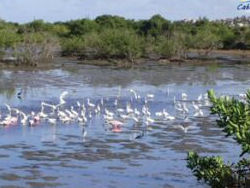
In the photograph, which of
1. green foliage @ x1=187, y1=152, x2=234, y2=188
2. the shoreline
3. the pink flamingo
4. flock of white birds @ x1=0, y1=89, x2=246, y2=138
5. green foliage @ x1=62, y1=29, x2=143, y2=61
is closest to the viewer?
green foliage @ x1=187, y1=152, x2=234, y2=188

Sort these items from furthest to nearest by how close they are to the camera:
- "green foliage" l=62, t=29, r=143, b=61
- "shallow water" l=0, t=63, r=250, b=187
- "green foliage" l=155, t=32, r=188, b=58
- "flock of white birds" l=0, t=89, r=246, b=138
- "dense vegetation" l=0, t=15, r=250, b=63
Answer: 1. "green foliage" l=155, t=32, r=188, b=58
2. "green foliage" l=62, t=29, r=143, b=61
3. "dense vegetation" l=0, t=15, r=250, b=63
4. "flock of white birds" l=0, t=89, r=246, b=138
5. "shallow water" l=0, t=63, r=250, b=187

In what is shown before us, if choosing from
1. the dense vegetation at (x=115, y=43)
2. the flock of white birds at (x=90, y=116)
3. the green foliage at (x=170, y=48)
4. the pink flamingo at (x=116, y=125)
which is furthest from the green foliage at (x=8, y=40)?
the pink flamingo at (x=116, y=125)

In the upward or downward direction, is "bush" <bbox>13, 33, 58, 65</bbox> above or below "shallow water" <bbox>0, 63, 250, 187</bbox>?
above

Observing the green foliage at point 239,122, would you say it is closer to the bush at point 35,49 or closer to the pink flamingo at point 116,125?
the pink flamingo at point 116,125

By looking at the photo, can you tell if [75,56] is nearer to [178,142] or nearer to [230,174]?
[178,142]

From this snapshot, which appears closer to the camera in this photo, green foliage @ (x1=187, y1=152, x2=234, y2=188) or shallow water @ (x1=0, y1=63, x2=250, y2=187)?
green foliage @ (x1=187, y1=152, x2=234, y2=188)

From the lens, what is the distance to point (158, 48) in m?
51.6

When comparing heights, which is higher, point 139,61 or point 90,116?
point 139,61

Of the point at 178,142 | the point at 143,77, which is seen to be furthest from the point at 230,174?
the point at 143,77

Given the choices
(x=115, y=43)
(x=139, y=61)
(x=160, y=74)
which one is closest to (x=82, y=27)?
(x=115, y=43)

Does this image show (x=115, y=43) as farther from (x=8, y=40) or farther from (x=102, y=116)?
(x=102, y=116)

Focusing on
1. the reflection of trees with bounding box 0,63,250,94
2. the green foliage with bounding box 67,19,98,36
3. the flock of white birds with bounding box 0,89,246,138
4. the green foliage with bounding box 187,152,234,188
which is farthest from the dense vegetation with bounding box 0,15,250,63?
the green foliage with bounding box 187,152,234,188

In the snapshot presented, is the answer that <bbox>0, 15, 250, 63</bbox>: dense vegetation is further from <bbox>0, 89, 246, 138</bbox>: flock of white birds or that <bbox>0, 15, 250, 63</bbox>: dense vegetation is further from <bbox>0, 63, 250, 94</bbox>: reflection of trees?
<bbox>0, 89, 246, 138</bbox>: flock of white birds

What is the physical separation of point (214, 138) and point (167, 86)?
49.4ft
